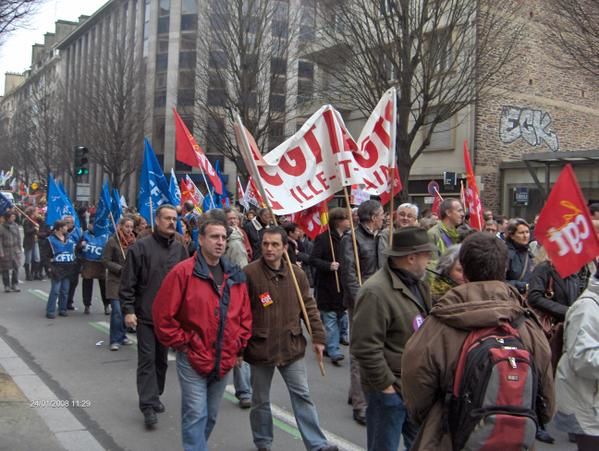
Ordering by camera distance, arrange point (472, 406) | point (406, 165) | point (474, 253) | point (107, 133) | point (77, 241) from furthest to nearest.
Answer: point (107, 133)
point (406, 165)
point (77, 241)
point (474, 253)
point (472, 406)

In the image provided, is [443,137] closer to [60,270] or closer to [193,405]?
[60,270]

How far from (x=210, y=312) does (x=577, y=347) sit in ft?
7.19

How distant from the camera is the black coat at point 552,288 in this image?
526cm

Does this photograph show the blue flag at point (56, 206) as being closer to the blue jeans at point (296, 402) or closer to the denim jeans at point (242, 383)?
the denim jeans at point (242, 383)

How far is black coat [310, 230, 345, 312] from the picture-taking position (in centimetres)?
785

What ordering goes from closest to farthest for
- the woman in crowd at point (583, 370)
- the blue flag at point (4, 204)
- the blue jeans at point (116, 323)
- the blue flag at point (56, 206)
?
the woman in crowd at point (583, 370)
the blue jeans at point (116, 323)
the blue flag at point (56, 206)
the blue flag at point (4, 204)

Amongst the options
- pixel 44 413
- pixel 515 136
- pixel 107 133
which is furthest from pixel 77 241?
pixel 107 133

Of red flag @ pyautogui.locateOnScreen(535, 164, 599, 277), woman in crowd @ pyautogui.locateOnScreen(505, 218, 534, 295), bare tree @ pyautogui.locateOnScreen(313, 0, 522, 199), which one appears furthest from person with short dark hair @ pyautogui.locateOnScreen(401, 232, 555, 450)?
bare tree @ pyautogui.locateOnScreen(313, 0, 522, 199)

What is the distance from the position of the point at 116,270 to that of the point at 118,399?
2538 mm

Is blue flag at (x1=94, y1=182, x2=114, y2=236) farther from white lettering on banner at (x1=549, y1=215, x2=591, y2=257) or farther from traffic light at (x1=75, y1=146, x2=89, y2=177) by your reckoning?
traffic light at (x1=75, y1=146, x2=89, y2=177)

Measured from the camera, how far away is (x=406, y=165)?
17.0 metres

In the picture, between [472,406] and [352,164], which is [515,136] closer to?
[352,164]

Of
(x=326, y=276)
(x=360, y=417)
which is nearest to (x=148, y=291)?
(x=360, y=417)

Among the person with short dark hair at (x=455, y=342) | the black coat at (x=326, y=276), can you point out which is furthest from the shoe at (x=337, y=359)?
the person with short dark hair at (x=455, y=342)
